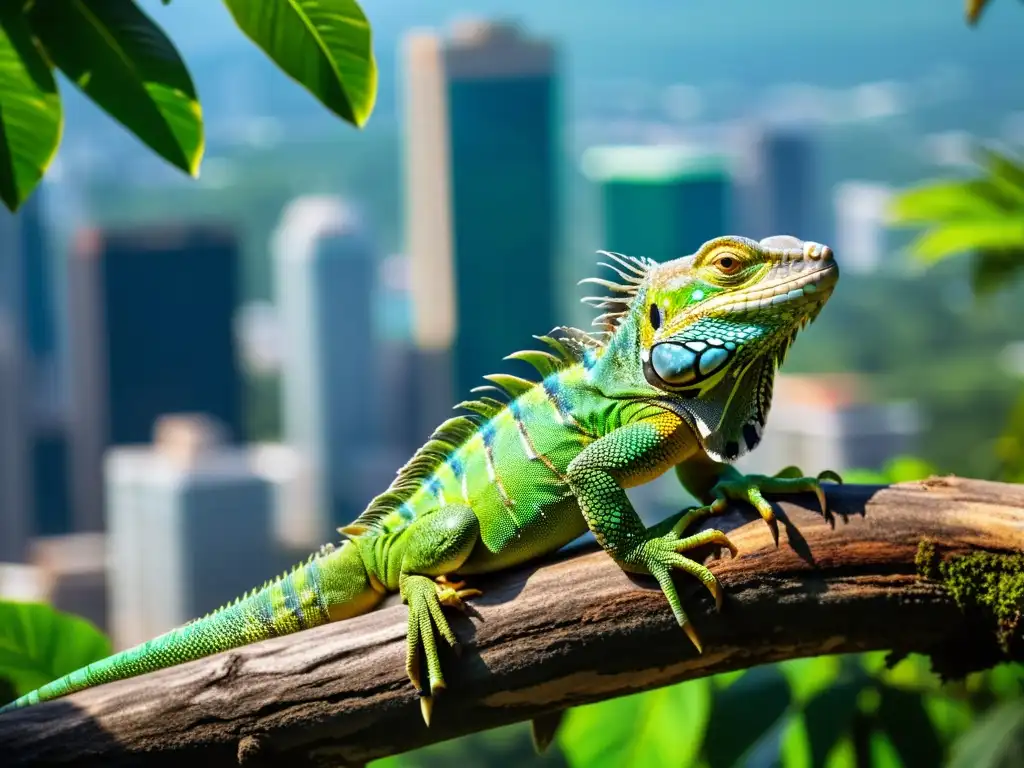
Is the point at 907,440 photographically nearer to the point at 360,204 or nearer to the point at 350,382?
the point at 350,382

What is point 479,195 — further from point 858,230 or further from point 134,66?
point 134,66

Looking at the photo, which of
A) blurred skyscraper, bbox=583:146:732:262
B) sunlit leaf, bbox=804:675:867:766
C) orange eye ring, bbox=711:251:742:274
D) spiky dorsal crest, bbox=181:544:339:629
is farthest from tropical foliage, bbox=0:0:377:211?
blurred skyscraper, bbox=583:146:732:262

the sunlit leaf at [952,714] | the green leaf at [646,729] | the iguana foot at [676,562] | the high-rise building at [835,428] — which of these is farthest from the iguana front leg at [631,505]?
the high-rise building at [835,428]

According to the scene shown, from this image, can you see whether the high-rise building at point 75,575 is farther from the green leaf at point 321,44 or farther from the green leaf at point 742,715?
the green leaf at point 321,44

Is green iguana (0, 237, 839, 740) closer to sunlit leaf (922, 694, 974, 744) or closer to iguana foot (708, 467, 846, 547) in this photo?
iguana foot (708, 467, 846, 547)

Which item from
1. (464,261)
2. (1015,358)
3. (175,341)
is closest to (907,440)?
(1015,358)

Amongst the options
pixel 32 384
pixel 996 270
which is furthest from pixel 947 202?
pixel 32 384
